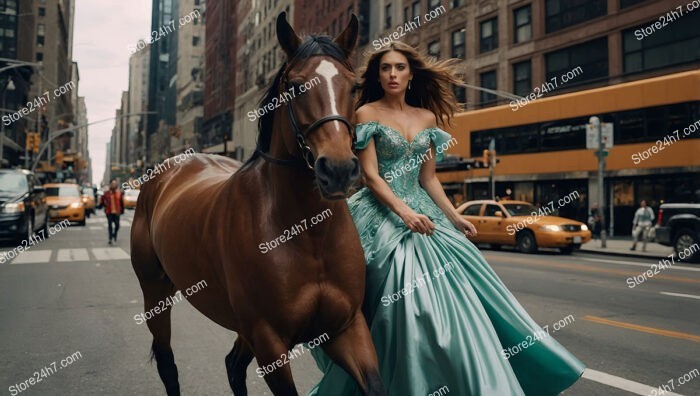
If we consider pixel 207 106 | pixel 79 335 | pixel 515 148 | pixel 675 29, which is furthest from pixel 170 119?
pixel 79 335

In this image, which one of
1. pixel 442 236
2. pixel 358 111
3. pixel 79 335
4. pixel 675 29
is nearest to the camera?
pixel 442 236

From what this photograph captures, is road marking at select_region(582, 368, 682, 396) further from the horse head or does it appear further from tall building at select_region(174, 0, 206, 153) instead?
tall building at select_region(174, 0, 206, 153)

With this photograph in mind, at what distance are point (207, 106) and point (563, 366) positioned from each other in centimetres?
9921

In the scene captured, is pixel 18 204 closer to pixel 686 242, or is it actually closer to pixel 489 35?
pixel 686 242

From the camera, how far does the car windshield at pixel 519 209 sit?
1962 centimetres

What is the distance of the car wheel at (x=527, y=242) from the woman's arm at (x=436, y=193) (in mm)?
15921

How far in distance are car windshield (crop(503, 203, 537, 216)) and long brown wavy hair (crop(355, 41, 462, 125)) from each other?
54.5 feet

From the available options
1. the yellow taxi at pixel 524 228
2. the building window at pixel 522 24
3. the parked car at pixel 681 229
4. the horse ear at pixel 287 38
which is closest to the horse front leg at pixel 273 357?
the horse ear at pixel 287 38

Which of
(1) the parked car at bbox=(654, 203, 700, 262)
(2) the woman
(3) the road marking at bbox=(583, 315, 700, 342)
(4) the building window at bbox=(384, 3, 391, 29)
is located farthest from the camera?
(4) the building window at bbox=(384, 3, 391, 29)

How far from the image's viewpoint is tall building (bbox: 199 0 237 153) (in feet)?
274

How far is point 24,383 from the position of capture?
462 centimetres

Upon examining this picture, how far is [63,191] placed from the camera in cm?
2920

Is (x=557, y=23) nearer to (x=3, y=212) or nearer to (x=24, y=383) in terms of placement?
(x=3, y=212)

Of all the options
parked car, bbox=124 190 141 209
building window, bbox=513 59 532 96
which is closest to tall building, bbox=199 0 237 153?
parked car, bbox=124 190 141 209
